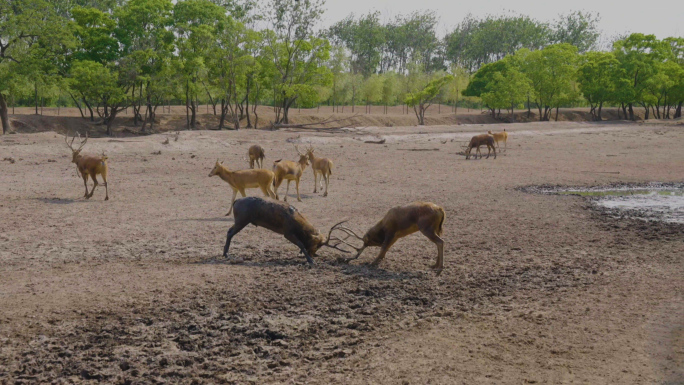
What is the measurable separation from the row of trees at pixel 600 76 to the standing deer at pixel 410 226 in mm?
58623

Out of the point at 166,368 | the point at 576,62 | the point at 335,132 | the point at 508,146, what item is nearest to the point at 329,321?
the point at 166,368

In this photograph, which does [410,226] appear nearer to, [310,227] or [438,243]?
[438,243]

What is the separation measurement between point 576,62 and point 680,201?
60562mm

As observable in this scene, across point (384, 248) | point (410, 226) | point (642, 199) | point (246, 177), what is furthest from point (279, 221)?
point (642, 199)

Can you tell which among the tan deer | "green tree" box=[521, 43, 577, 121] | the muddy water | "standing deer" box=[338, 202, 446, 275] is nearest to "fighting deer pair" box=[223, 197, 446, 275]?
"standing deer" box=[338, 202, 446, 275]

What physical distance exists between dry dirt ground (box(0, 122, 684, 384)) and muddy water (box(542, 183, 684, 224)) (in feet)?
3.36

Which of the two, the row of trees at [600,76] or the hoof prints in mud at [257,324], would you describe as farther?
the row of trees at [600,76]

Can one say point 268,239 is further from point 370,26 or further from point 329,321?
point 370,26

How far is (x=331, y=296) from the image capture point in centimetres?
845

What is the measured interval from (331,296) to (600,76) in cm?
6284

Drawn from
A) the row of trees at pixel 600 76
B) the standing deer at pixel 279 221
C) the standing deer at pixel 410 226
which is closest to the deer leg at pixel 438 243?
the standing deer at pixel 410 226

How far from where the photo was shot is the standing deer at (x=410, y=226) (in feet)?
31.7

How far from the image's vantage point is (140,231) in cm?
1224

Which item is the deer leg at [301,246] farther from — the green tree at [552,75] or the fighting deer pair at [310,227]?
the green tree at [552,75]
